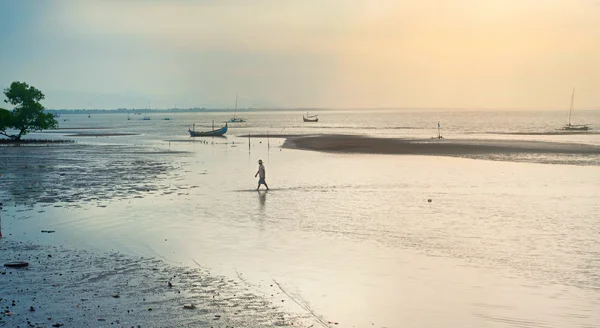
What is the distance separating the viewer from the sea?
531 inches

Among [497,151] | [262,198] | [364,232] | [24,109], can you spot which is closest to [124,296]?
[364,232]

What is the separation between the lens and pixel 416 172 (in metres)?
43.1

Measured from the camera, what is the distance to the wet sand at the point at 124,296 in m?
11.8

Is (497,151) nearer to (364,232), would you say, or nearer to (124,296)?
(364,232)

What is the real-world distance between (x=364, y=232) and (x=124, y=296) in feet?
33.9

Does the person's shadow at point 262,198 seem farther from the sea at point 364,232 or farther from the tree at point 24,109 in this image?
the tree at point 24,109

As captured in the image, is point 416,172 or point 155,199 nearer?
point 155,199

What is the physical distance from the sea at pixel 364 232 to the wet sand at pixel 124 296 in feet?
2.40

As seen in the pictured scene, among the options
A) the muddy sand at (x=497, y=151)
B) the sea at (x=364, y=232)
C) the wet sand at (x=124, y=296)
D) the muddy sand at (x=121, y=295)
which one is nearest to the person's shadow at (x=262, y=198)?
the sea at (x=364, y=232)

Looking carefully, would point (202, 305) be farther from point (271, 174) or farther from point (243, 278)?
point (271, 174)

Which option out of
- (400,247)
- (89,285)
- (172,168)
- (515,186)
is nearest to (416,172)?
(515,186)

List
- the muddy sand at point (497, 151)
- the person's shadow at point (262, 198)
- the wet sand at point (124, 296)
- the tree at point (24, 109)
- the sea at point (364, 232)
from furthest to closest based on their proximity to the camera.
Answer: the tree at point (24, 109) → the muddy sand at point (497, 151) → the person's shadow at point (262, 198) → the sea at point (364, 232) → the wet sand at point (124, 296)

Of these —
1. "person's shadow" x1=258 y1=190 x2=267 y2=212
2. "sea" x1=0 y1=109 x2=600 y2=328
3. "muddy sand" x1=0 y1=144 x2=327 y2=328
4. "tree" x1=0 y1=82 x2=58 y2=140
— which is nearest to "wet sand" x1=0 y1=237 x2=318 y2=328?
"muddy sand" x1=0 y1=144 x2=327 y2=328

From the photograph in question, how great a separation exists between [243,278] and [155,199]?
1597 centimetres
